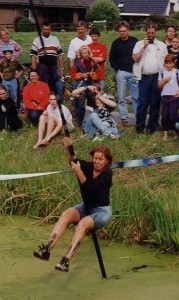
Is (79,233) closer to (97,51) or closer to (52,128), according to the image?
(52,128)

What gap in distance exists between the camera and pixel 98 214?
22.9ft

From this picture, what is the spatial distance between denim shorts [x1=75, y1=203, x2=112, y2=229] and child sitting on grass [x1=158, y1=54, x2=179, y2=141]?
402 cm

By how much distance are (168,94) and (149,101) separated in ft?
1.31

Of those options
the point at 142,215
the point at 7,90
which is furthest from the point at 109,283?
the point at 7,90

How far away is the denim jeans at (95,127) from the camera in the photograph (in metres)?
11.2

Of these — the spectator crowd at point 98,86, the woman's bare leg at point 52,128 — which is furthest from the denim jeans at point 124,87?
the woman's bare leg at point 52,128

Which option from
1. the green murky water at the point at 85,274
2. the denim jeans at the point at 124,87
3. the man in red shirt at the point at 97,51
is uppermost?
the man in red shirt at the point at 97,51

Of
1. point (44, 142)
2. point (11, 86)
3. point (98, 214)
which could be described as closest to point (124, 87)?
point (44, 142)

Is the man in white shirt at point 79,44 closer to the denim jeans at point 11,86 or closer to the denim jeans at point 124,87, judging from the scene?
the denim jeans at point 124,87

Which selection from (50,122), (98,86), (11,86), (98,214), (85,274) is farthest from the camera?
(11,86)

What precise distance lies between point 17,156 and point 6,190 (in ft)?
3.78

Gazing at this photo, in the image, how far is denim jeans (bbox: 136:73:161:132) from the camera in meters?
Answer: 11.1

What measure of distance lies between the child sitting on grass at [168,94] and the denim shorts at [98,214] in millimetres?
4018

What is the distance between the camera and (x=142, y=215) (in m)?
8.55
